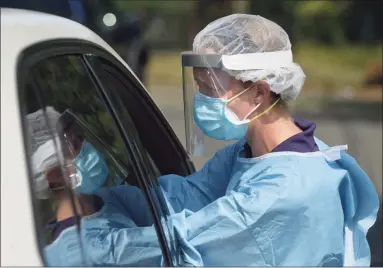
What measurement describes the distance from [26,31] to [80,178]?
43 cm

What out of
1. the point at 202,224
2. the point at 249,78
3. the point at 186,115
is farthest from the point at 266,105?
the point at 202,224

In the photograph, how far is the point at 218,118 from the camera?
8.00 feet

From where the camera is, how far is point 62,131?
1.87 m

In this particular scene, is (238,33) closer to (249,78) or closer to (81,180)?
(249,78)

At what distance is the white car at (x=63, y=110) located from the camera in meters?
1.39

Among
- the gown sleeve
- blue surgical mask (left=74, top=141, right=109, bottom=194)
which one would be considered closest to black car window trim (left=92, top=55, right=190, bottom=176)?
the gown sleeve

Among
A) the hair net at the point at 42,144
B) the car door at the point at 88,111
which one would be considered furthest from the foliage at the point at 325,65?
the hair net at the point at 42,144

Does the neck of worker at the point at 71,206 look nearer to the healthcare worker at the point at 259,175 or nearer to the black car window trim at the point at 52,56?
the black car window trim at the point at 52,56

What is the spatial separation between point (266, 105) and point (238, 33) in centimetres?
25

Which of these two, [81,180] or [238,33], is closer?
[81,180]

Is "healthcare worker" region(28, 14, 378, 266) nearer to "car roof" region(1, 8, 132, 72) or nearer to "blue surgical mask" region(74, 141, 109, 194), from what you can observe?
"blue surgical mask" region(74, 141, 109, 194)

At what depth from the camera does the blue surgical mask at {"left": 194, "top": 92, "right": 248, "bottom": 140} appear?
7.98 ft

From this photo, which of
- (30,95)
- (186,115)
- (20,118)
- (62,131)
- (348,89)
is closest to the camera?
(20,118)

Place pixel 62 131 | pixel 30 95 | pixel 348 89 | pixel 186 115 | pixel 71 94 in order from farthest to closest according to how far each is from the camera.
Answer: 1. pixel 348 89
2. pixel 186 115
3. pixel 71 94
4. pixel 62 131
5. pixel 30 95
